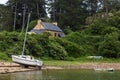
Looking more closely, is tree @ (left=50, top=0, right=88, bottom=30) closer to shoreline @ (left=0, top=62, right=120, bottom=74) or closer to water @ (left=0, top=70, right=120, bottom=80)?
shoreline @ (left=0, top=62, right=120, bottom=74)

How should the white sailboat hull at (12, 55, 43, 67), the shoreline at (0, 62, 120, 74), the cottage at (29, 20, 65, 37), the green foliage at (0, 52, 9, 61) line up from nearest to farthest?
1. the shoreline at (0, 62, 120, 74)
2. the white sailboat hull at (12, 55, 43, 67)
3. the green foliage at (0, 52, 9, 61)
4. the cottage at (29, 20, 65, 37)

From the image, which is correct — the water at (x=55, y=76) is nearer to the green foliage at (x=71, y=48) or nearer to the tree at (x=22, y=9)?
the green foliage at (x=71, y=48)

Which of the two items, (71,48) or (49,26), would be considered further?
(49,26)

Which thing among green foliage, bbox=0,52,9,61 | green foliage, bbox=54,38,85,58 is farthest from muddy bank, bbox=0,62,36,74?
green foliage, bbox=54,38,85,58

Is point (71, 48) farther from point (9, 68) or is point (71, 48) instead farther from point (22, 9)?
point (22, 9)

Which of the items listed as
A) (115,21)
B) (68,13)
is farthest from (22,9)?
(115,21)

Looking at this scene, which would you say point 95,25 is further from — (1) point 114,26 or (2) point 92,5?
(2) point 92,5

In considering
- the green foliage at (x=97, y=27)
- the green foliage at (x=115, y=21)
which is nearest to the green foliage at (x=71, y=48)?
the green foliage at (x=97, y=27)

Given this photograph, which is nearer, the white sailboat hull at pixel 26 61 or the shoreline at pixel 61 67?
the shoreline at pixel 61 67

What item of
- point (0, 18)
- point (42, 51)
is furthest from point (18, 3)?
point (42, 51)

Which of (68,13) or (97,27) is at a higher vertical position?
(68,13)

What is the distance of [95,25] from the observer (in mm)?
107312

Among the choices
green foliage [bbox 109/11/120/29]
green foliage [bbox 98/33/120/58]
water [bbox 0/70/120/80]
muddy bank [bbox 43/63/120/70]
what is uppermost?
green foliage [bbox 109/11/120/29]

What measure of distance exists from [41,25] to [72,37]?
10275mm
